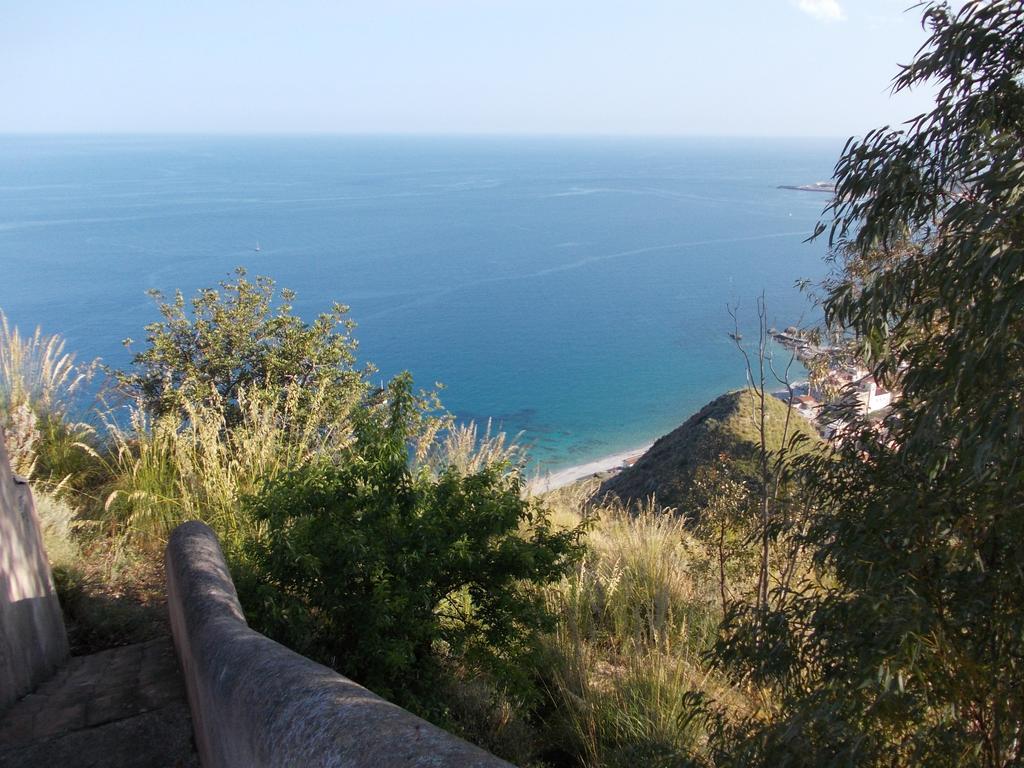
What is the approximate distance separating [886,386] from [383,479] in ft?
7.51

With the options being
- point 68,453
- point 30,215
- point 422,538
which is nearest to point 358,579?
point 422,538

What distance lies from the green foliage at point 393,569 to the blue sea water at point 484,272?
16.0 meters

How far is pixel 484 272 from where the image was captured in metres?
65.1

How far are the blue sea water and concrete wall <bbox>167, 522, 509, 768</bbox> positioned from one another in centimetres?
1734

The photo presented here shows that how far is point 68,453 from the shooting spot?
264 inches

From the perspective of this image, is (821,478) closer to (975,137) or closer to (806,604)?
(806,604)

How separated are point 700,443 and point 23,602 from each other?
39.3ft

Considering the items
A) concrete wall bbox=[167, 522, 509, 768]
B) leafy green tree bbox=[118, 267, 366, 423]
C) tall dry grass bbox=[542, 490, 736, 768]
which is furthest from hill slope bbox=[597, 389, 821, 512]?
concrete wall bbox=[167, 522, 509, 768]

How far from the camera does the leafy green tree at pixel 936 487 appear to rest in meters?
2.18

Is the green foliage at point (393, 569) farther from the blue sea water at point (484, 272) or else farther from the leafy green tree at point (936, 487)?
the blue sea water at point (484, 272)

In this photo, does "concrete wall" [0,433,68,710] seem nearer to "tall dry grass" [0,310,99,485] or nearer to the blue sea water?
"tall dry grass" [0,310,99,485]

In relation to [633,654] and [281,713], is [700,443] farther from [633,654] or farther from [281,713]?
[281,713]

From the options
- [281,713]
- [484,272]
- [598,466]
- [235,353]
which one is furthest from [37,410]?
[484,272]

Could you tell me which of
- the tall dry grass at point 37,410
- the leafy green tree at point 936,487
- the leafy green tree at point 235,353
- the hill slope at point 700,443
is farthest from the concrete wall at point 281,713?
the hill slope at point 700,443
